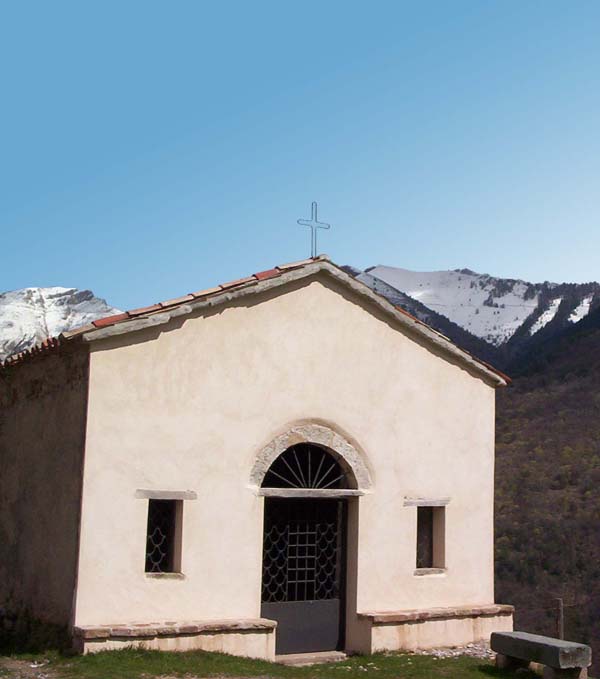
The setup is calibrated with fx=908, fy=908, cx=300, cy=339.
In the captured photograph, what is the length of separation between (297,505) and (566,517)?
20474mm

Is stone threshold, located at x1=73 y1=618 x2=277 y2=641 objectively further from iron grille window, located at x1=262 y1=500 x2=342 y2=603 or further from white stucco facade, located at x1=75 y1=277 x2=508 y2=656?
iron grille window, located at x1=262 y1=500 x2=342 y2=603

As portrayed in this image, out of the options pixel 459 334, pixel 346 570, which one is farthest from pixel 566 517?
pixel 459 334

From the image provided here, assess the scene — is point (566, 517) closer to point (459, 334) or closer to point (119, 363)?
point (119, 363)

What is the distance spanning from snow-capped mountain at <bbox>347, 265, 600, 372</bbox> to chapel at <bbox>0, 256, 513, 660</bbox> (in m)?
44.4

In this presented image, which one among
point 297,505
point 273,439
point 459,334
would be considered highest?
point 459,334

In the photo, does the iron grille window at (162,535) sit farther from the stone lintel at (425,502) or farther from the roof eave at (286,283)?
the stone lintel at (425,502)

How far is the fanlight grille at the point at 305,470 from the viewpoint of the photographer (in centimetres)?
1186

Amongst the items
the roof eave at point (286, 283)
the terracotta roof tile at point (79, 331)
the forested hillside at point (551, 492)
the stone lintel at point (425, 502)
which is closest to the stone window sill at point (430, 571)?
the stone lintel at point (425, 502)

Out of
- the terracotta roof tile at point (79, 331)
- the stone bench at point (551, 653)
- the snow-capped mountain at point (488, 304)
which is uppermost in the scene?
the snow-capped mountain at point (488, 304)

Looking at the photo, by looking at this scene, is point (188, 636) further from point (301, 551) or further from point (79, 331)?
point (79, 331)

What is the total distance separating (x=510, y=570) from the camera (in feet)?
92.2

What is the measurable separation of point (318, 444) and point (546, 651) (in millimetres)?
3689

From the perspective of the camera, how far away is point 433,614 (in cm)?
1228

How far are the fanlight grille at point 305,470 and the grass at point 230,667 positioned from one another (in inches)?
89.3
